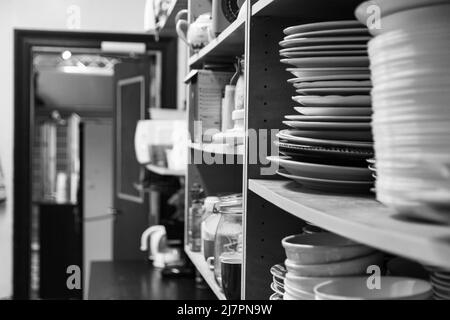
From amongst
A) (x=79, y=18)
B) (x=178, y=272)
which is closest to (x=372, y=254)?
(x=178, y=272)

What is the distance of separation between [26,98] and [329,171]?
332 centimetres

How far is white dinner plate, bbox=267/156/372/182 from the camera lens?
90 centimetres

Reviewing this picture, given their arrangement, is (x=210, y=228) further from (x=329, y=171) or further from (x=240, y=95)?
(x=329, y=171)

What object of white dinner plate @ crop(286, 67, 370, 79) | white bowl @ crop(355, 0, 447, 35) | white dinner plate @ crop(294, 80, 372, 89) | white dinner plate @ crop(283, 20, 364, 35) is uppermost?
white dinner plate @ crop(283, 20, 364, 35)

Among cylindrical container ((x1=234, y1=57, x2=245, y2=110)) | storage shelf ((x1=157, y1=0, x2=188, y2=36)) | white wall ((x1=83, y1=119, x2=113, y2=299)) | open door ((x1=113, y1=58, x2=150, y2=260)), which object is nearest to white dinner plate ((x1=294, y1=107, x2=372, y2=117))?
cylindrical container ((x1=234, y1=57, x2=245, y2=110))

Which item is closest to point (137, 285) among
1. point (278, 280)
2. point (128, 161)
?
point (128, 161)

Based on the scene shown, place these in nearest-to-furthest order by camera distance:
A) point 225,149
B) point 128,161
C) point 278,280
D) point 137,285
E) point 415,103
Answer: point 415,103 → point 278,280 → point 225,149 → point 137,285 → point 128,161

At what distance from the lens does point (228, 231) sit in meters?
1.62

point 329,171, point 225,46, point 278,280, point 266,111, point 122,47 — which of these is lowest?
point 278,280

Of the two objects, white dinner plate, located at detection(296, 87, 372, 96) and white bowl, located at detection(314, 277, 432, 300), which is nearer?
white bowl, located at detection(314, 277, 432, 300)

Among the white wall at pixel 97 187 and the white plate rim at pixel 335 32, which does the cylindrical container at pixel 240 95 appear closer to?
the white plate rim at pixel 335 32

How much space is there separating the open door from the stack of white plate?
3.60 meters

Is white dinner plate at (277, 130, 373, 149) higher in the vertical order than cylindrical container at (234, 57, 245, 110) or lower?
lower

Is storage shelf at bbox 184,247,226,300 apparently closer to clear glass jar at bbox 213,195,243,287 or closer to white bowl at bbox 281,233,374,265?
clear glass jar at bbox 213,195,243,287
